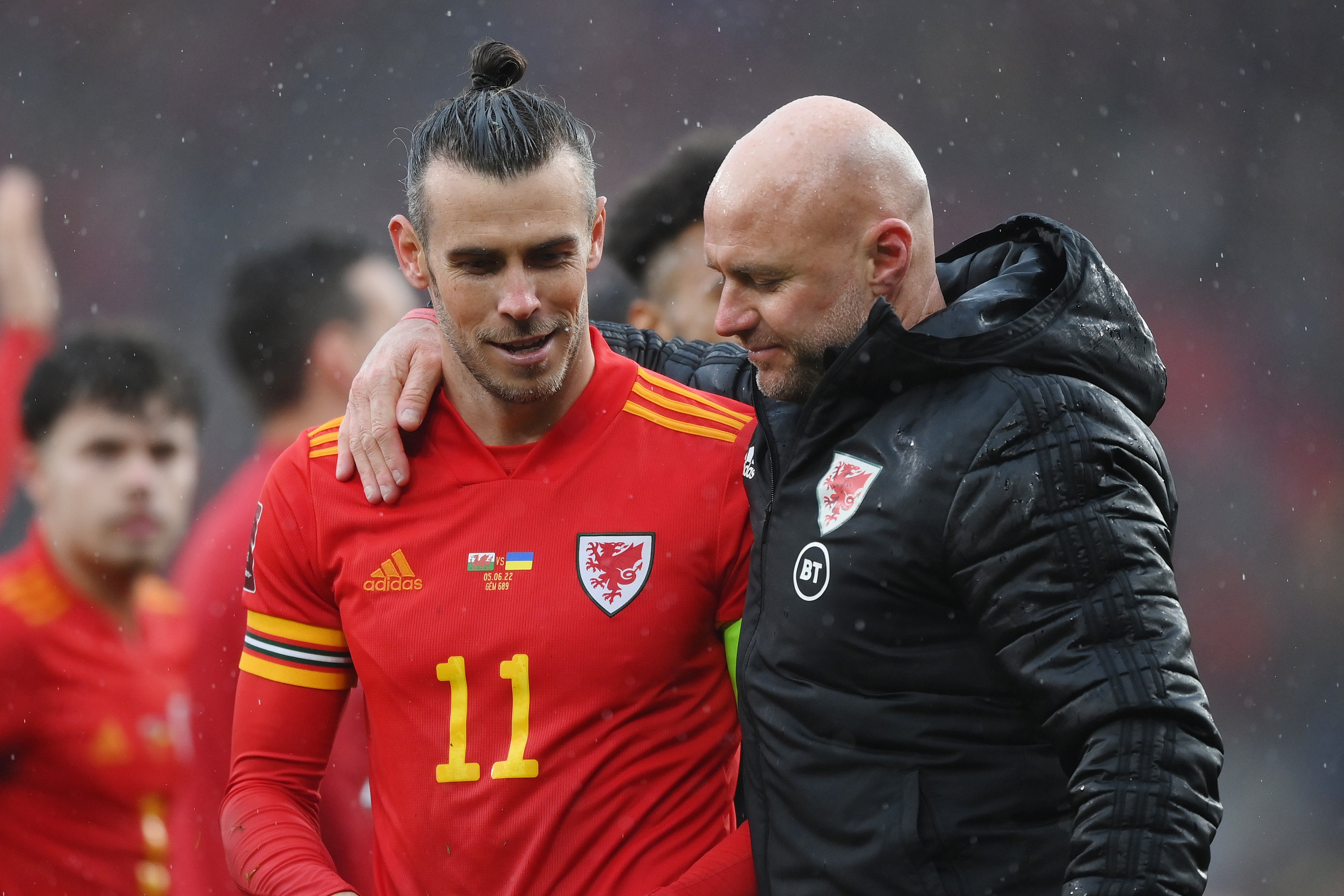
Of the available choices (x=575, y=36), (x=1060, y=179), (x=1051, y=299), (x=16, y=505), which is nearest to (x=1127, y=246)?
(x=1060, y=179)

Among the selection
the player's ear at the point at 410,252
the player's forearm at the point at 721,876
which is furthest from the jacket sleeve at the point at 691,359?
the player's forearm at the point at 721,876

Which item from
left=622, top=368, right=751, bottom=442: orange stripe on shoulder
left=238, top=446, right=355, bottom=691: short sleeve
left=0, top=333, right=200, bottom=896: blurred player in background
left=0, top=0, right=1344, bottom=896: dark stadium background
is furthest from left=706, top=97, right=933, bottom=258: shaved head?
left=0, top=0, right=1344, bottom=896: dark stadium background

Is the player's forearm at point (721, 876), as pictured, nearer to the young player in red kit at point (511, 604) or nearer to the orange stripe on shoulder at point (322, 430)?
the young player in red kit at point (511, 604)

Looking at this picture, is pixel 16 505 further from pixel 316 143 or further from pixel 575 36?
pixel 575 36

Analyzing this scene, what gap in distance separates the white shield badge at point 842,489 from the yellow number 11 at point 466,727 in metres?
0.60

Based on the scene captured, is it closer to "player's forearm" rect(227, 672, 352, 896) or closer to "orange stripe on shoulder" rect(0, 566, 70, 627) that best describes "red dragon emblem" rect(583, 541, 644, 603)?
"player's forearm" rect(227, 672, 352, 896)

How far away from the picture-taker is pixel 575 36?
8266 millimetres

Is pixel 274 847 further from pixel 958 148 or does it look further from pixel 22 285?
pixel 958 148

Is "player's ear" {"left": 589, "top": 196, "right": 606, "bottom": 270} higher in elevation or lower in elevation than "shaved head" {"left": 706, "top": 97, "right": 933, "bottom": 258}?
higher

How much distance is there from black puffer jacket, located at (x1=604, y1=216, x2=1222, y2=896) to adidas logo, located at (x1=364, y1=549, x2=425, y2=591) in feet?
1.91

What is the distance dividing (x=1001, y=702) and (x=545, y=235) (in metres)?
1.03

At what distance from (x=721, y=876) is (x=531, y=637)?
0.48 metres

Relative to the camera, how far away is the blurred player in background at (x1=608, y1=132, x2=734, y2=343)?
4.02 metres

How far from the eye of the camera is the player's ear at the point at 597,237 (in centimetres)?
235
